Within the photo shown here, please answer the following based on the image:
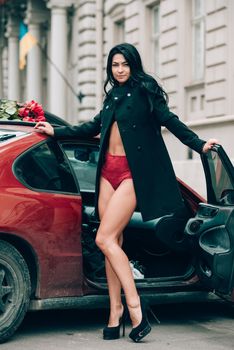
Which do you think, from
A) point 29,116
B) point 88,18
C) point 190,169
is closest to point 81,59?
point 88,18

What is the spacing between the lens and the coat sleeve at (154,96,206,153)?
6.27 metres

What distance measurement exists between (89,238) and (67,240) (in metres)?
0.51

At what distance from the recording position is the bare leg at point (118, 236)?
6125 mm

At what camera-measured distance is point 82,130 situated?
656cm

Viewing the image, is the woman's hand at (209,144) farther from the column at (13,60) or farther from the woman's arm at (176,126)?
the column at (13,60)

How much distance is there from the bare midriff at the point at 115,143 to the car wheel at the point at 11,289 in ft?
3.06

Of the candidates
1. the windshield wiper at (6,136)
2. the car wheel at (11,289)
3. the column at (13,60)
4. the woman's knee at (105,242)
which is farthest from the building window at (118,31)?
the car wheel at (11,289)

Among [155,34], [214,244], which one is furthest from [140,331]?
[155,34]

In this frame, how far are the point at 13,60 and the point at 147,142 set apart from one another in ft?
90.6

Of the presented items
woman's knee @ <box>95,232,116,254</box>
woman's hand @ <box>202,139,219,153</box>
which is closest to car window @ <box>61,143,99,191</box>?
woman's knee @ <box>95,232,116,254</box>

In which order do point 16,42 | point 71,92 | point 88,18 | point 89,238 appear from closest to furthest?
point 89,238 → point 88,18 → point 71,92 → point 16,42

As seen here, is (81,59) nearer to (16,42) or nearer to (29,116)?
(16,42)

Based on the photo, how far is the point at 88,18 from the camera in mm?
24438

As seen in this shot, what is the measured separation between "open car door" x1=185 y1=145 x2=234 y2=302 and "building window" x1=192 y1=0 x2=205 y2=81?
1160 centimetres
